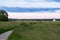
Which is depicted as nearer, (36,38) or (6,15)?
(36,38)

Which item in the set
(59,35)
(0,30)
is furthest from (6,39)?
(0,30)

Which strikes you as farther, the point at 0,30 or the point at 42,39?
the point at 0,30

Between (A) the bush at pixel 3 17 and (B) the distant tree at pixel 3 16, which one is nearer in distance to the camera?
(A) the bush at pixel 3 17

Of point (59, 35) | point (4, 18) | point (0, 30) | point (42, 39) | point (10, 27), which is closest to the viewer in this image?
point (42, 39)

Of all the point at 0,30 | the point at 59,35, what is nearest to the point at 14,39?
the point at 59,35

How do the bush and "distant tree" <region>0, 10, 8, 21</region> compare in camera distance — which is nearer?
the bush

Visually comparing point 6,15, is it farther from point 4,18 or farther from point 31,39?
point 31,39

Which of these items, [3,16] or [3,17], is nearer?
[3,17]

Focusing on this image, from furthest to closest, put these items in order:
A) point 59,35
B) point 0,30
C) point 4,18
A: point 4,18 < point 0,30 < point 59,35

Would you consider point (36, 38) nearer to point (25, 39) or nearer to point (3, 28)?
point (25, 39)
